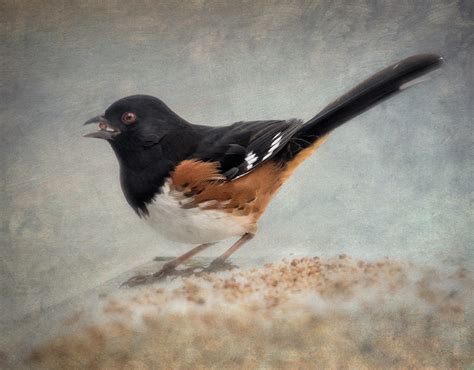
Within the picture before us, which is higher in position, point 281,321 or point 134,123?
point 134,123

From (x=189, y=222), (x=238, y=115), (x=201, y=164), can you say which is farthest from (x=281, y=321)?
(x=238, y=115)

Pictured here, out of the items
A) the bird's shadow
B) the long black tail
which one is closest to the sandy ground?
the bird's shadow

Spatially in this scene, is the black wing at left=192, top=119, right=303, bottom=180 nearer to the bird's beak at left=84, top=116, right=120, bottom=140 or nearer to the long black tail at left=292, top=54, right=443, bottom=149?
the long black tail at left=292, top=54, right=443, bottom=149

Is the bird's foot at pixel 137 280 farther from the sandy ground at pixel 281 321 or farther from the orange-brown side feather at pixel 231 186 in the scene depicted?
the orange-brown side feather at pixel 231 186

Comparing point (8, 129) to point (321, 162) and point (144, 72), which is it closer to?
point (144, 72)

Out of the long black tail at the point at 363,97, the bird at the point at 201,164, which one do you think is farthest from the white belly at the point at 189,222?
the long black tail at the point at 363,97

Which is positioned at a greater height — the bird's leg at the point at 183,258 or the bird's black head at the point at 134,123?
the bird's black head at the point at 134,123

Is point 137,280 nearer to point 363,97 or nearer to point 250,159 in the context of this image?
point 250,159
